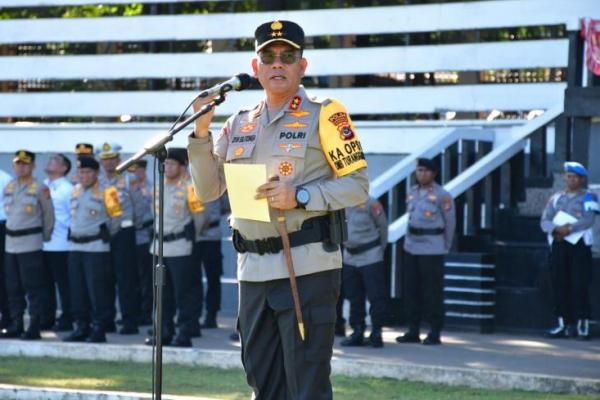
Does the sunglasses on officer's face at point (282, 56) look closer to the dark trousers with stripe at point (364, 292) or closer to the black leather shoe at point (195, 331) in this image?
the dark trousers with stripe at point (364, 292)

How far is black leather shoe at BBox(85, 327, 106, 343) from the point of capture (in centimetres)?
1388

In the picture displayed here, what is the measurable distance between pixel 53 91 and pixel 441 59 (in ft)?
20.6

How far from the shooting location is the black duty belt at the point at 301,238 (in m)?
6.66

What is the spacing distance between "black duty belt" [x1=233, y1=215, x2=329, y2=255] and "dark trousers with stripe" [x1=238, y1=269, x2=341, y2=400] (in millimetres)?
156

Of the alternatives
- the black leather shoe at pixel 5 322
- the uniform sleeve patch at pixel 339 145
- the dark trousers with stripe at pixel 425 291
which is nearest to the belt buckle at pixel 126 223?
the black leather shoe at pixel 5 322

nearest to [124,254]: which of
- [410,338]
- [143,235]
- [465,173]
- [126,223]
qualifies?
[126,223]

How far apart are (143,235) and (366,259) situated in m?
3.16

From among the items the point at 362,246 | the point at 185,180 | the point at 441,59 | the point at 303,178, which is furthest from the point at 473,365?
the point at 441,59

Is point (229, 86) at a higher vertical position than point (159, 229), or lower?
higher

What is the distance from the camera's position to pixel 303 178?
6703 millimetres

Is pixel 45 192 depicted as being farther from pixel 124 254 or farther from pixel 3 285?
pixel 3 285

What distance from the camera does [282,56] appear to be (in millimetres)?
6645

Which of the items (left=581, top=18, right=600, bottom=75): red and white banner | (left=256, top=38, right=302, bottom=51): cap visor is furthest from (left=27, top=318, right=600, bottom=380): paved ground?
(left=256, top=38, right=302, bottom=51): cap visor

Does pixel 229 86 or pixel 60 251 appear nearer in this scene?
pixel 229 86
